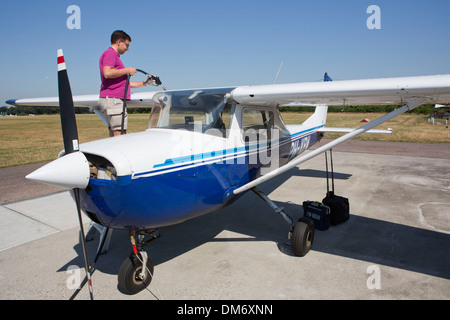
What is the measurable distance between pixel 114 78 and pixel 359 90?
2991 mm

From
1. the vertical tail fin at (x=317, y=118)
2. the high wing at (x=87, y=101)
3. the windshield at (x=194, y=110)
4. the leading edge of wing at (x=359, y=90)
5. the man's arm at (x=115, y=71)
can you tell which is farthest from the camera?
the vertical tail fin at (x=317, y=118)

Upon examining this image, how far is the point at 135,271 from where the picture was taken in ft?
10.4

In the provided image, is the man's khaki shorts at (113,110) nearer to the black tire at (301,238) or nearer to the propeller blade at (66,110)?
the propeller blade at (66,110)

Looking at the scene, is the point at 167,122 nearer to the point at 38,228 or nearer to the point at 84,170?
the point at 84,170

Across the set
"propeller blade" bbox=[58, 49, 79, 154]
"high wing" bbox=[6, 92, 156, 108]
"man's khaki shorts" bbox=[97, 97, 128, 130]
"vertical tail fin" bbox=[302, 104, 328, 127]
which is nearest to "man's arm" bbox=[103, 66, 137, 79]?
"man's khaki shorts" bbox=[97, 97, 128, 130]

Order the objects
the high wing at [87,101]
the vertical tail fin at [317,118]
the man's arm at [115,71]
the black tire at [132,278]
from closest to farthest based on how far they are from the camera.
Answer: the black tire at [132,278] → the man's arm at [115,71] → the high wing at [87,101] → the vertical tail fin at [317,118]

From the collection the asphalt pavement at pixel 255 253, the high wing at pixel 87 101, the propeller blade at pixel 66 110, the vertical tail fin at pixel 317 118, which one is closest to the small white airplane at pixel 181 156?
the propeller blade at pixel 66 110

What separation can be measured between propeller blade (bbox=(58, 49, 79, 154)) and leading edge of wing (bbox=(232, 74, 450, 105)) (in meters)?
1.89

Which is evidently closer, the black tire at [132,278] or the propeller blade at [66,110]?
the propeller blade at [66,110]

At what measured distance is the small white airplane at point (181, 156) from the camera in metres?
2.73

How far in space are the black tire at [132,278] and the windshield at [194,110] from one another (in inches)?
65.6

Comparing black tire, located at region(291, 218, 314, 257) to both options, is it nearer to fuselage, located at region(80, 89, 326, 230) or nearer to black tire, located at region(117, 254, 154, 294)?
fuselage, located at region(80, 89, 326, 230)

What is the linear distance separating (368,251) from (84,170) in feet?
11.7
